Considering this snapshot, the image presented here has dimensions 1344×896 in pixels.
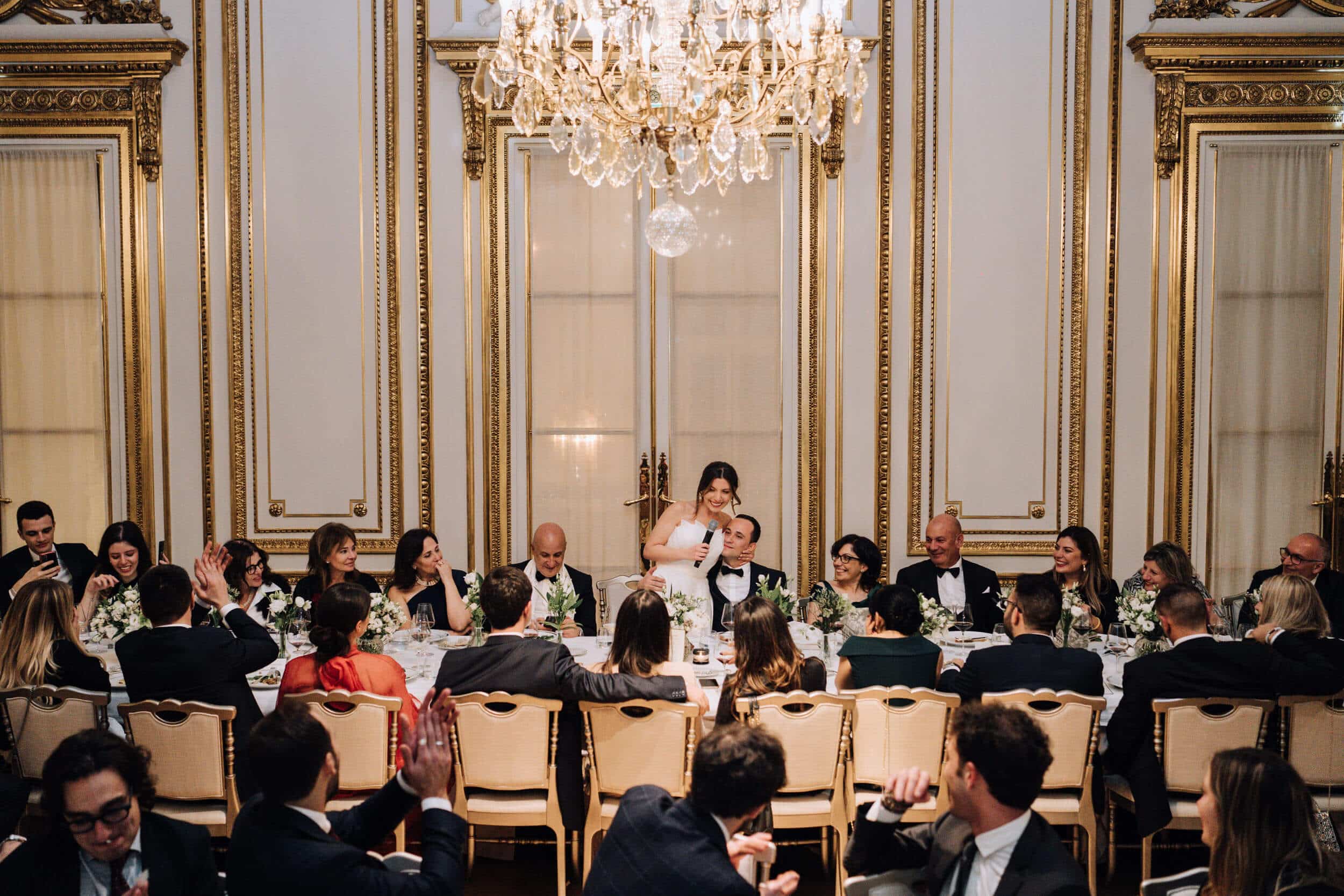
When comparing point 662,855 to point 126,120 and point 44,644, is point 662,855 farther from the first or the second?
point 126,120

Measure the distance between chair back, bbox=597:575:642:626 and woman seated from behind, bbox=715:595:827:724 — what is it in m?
0.66

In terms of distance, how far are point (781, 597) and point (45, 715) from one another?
2.90m

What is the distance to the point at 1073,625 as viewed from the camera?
4754mm

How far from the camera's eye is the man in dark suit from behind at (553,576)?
5.72 m

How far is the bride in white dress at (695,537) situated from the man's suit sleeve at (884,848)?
311 cm

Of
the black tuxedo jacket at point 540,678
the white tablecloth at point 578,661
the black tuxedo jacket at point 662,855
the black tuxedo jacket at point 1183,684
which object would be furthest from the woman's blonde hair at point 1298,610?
the black tuxedo jacket at point 662,855

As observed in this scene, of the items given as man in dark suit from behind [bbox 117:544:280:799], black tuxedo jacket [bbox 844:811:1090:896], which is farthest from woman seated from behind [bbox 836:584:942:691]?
man in dark suit from behind [bbox 117:544:280:799]

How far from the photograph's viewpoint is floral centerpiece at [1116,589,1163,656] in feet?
15.3

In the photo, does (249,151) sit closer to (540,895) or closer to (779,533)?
(779,533)

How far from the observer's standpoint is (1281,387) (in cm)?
668

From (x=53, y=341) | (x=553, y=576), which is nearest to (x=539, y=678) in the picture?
(x=553, y=576)

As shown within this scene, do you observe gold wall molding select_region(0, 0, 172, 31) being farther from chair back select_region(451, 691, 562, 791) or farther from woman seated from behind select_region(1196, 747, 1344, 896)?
woman seated from behind select_region(1196, 747, 1344, 896)

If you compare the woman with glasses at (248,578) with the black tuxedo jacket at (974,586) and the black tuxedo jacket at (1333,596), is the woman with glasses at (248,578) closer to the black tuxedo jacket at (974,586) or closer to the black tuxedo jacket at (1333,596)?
the black tuxedo jacket at (974,586)

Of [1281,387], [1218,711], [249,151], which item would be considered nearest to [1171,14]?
[1281,387]
